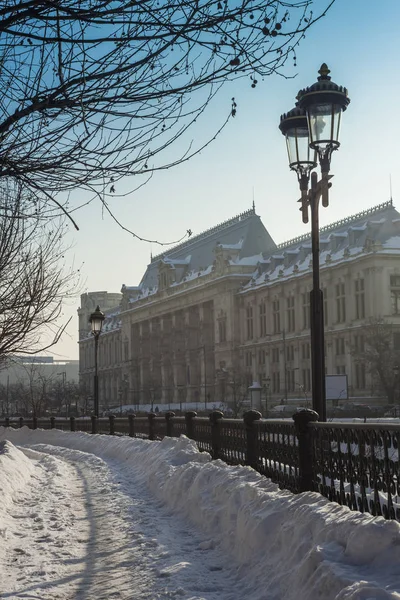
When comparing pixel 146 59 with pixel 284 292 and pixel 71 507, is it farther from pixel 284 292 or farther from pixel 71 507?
pixel 284 292

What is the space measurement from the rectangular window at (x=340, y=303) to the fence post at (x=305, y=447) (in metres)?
63.7

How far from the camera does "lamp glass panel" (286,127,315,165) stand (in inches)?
463

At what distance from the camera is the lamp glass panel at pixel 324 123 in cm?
1077

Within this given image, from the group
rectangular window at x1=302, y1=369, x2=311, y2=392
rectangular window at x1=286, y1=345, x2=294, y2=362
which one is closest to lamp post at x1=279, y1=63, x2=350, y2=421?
rectangular window at x1=302, y1=369, x2=311, y2=392

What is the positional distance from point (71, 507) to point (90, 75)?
275 inches

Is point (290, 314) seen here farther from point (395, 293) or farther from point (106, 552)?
point (106, 552)

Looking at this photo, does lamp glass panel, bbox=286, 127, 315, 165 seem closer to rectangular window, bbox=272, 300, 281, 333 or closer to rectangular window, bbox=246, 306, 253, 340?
rectangular window, bbox=272, 300, 281, 333

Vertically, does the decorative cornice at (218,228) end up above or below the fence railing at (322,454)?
above

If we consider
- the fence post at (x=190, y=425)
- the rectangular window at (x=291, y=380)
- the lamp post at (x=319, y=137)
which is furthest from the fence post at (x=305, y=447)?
the rectangular window at (x=291, y=380)

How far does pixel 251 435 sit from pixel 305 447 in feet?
8.94

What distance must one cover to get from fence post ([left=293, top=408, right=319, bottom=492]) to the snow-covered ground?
1.01ft

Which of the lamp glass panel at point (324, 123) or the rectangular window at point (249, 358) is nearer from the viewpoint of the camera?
the lamp glass panel at point (324, 123)

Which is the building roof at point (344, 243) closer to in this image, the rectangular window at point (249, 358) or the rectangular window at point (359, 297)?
the rectangular window at point (359, 297)

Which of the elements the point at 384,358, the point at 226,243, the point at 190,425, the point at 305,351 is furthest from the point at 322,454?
the point at 226,243
